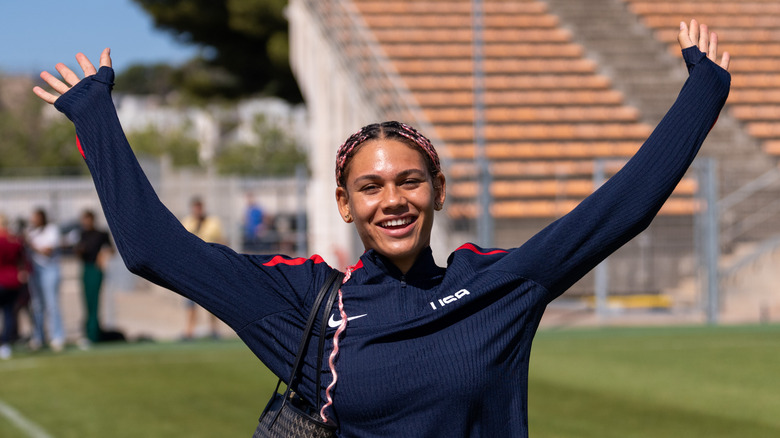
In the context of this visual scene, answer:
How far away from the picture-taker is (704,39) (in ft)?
8.74

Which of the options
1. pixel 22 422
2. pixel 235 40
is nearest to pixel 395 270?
pixel 22 422

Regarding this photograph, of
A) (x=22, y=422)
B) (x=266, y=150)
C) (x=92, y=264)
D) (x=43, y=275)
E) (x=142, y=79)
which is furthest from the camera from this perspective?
(x=142, y=79)

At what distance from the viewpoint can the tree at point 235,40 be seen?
38.1m

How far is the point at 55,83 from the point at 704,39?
161 cm

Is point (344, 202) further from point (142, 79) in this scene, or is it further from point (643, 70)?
point (142, 79)

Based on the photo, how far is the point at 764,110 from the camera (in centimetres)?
2316

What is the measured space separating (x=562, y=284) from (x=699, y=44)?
0.70 metres

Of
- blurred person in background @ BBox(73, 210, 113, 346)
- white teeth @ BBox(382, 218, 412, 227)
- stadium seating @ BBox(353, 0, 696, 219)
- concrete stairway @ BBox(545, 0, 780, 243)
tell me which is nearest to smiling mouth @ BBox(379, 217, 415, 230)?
white teeth @ BBox(382, 218, 412, 227)

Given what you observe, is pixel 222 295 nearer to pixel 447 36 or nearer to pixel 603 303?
pixel 603 303

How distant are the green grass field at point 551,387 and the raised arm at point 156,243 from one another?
18.6 ft

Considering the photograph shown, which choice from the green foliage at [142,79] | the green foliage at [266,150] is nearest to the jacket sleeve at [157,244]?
the green foliage at [266,150]

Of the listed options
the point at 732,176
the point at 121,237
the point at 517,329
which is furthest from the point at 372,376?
the point at 732,176

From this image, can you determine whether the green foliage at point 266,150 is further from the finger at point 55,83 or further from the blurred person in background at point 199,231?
the finger at point 55,83

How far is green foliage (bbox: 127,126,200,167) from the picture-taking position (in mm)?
66062
